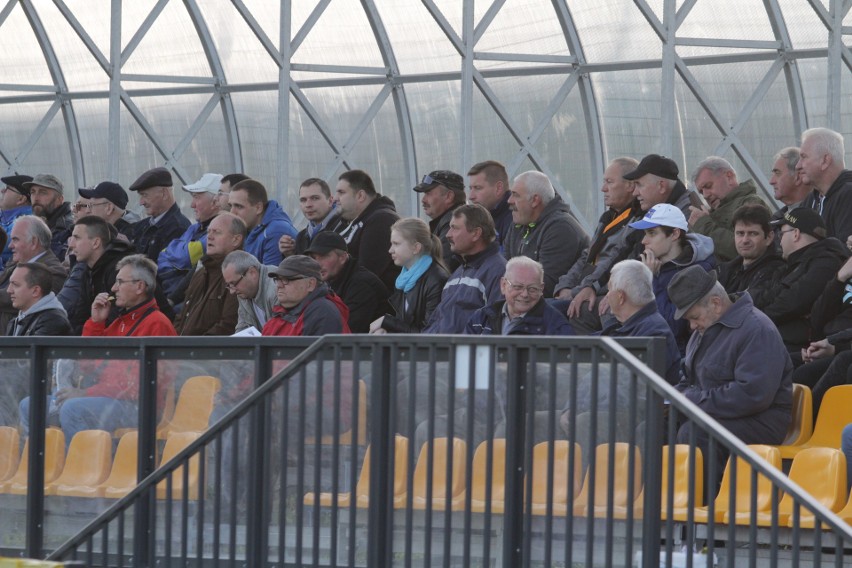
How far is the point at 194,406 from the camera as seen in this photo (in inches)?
328

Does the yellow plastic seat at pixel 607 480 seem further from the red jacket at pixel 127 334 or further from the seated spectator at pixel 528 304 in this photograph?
the seated spectator at pixel 528 304

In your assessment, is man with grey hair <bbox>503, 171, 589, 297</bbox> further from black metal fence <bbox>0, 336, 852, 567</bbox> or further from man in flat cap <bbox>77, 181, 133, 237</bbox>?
man in flat cap <bbox>77, 181, 133, 237</bbox>

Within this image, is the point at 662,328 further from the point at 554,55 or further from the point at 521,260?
the point at 554,55

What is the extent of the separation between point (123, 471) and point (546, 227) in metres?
3.94

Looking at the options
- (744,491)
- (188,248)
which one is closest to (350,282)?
(188,248)

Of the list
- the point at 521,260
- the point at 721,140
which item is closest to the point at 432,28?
the point at 721,140

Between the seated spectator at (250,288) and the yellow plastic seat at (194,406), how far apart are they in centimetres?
278

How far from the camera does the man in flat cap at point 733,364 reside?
28.9 ft

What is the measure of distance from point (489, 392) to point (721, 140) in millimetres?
13169

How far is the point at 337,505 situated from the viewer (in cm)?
733

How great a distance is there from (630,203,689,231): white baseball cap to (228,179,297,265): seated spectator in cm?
354

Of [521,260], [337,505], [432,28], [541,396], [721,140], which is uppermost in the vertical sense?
[432,28]

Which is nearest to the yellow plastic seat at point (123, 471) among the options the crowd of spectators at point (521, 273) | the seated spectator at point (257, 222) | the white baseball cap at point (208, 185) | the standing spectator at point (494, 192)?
the crowd of spectators at point (521, 273)

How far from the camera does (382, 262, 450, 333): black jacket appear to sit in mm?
10766
